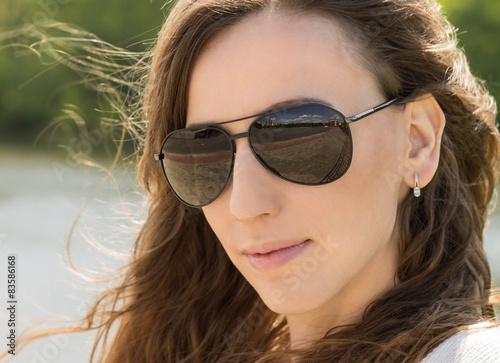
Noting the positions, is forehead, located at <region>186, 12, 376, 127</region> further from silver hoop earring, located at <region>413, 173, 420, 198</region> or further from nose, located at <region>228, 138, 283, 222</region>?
silver hoop earring, located at <region>413, 173, 420, 198</region>

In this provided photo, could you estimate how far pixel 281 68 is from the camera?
1.67 metres

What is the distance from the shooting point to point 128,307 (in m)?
2.45

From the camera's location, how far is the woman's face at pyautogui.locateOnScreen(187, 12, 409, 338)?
1.66 m

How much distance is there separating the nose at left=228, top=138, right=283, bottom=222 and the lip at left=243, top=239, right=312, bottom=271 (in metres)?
0.09

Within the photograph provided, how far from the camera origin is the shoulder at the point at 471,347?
1332 mm

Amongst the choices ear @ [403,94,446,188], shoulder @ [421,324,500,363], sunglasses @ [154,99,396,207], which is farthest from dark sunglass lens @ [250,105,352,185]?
shoulder @ [421,324,500,363]

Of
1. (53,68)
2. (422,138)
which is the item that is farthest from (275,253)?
(53,68)

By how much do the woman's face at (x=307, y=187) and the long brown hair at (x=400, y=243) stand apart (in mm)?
87

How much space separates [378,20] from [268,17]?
0.32 metres

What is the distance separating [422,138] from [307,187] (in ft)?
1.31

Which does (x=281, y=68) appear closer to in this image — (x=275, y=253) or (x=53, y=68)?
(x=275, y=253)

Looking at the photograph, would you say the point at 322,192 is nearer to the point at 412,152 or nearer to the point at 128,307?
the point at 412,152

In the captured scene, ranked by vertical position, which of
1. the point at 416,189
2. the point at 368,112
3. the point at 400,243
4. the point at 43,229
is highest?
the point at 43,229

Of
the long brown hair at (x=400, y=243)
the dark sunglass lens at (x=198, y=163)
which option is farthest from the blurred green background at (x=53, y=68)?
the dark sunglass lens at (x=198, y=163)
